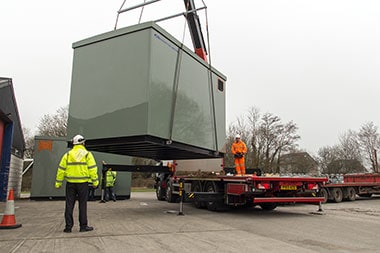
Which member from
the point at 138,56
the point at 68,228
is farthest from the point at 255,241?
the point at 138,56

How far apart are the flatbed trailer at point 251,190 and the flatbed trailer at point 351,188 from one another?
5124 millimetres

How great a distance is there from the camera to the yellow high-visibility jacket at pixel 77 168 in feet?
18.0

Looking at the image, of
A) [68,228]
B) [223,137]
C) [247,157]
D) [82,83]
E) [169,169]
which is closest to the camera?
[68,228]

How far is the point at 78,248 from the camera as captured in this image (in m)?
4.15

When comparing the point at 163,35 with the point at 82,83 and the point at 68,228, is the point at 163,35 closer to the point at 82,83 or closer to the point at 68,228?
the point at 82,83

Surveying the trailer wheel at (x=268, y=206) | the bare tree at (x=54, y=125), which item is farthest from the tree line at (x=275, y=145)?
the trailer wheel at (x=268, y=206)

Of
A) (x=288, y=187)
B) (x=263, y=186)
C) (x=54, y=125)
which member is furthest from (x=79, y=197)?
(x=54, y=125)

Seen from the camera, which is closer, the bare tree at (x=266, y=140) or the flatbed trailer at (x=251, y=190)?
the flatbed trailer at (x=251, y=190)

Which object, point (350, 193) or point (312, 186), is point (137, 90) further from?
point (350, 193)

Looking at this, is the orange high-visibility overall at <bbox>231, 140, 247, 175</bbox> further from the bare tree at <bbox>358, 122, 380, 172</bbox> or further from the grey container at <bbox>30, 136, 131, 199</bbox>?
the bare tree at <bbox>358, 122, 380, 172</bbox>

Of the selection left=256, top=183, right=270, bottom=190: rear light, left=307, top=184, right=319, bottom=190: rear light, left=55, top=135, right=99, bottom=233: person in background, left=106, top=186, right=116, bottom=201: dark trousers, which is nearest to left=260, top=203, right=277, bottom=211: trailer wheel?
left=307, top=184, right=319, bottom=190: rear light

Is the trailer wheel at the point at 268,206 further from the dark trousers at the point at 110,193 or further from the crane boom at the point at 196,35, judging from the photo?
the dark trousers at the point at 110,193

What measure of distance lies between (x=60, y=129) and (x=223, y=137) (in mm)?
24915

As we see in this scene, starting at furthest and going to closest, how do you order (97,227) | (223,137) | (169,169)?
(169,169), (223,137), (97,227)
